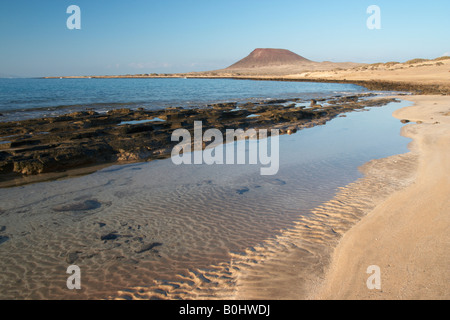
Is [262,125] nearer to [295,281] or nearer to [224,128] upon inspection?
[224,128]

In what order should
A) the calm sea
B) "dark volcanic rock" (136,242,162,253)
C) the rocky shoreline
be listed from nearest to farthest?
"dark volcanic rock" (136,242,162,253)
the rocky shoreline
the calm sea

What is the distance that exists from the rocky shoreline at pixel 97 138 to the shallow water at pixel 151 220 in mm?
1022

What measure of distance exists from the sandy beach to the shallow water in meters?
1.17

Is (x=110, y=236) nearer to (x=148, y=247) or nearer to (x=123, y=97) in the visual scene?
(x=148, y=247)

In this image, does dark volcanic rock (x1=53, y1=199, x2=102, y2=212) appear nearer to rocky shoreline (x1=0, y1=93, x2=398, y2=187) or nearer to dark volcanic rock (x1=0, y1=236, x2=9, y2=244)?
dark volcanic rock (x1=0, y1=236, x2=9, y2=244)

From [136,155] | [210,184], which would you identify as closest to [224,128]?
[136,155]

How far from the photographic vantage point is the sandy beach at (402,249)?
3.42 metres

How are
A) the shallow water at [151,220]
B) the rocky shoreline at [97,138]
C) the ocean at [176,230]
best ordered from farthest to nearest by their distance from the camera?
1. the rocky shoreline at [97,138]
2. the shallow water at [151,220]
3. the ocean at [176,230]

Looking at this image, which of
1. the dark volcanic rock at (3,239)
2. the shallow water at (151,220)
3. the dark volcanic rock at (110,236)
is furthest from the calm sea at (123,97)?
the dark volcanic rock at (110,236)

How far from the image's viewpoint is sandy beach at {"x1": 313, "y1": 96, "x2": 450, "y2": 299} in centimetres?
342

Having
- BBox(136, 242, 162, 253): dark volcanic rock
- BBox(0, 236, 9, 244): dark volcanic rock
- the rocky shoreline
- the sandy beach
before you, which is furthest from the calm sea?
the sandy beach

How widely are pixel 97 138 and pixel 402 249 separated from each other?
10512mm

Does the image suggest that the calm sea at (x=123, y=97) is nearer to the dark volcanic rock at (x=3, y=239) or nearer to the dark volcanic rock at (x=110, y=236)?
the dark volcanic rock at (x=3, y=239)

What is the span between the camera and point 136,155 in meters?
9.84
